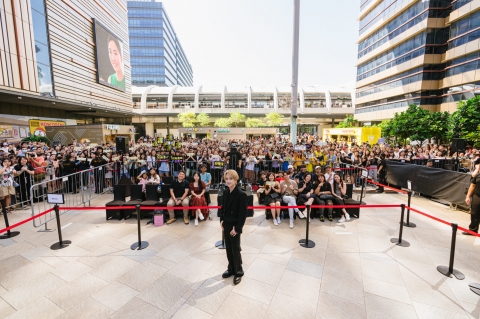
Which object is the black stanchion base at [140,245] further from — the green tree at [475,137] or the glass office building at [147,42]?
the glass office building at [147,42]

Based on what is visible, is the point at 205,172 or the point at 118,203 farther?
the point at 205,172

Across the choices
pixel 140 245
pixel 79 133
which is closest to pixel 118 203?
pixel 140 245

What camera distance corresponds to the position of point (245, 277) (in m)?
3.97

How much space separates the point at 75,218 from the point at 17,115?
57.6 feet

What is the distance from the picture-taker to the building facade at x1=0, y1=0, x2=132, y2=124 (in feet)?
48.8

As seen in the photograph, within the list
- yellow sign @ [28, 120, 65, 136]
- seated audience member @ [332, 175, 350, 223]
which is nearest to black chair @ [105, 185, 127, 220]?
seated audience member @ [332, 175, 350, 223]

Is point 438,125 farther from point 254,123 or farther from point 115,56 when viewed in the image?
point 115,56

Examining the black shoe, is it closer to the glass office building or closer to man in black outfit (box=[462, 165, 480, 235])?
man in black outfit (box=[462, 165, 480, 235])

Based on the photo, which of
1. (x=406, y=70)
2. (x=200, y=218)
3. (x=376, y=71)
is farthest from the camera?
(x=376, y=71)

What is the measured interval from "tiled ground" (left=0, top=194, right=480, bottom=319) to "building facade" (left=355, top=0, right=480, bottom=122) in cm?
3347

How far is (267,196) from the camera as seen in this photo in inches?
269

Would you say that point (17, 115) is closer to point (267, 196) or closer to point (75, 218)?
point (75, 218)

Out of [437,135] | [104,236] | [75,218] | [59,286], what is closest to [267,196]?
[104,236]

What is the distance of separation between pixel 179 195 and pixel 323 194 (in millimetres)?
4657
